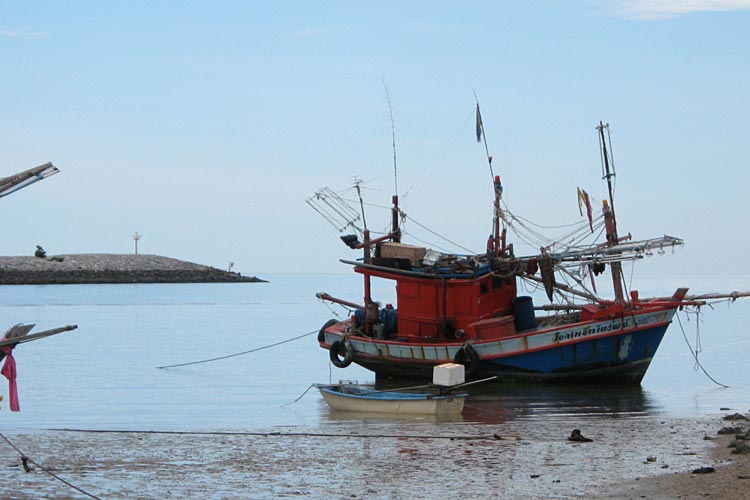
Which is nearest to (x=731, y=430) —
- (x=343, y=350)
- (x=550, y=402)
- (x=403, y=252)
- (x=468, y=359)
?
(x=550, y=402)

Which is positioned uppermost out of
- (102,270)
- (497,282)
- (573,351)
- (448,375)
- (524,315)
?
(102,270)

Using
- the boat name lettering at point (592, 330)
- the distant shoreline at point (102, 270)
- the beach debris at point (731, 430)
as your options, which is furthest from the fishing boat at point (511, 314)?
the distant shoreline at point (102, 270)

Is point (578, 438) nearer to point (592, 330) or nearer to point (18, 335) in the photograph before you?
point (592, 330)

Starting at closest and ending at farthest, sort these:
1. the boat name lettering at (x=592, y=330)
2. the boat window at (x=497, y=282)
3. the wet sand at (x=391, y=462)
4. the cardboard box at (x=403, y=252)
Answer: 1. the wet sand at (x=391, y=462)
2. the boat name lettering at (x=592, y=330)
3. the boat window at (x=497, y=282)
4. the cardboard box at (x=403, y=252)

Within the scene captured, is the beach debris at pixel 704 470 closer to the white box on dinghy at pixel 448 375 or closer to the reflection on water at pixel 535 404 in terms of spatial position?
the reflection on water at pixel 535 404

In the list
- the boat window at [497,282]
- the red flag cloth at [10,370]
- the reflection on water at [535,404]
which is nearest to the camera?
the red flag cloth at [10,370]

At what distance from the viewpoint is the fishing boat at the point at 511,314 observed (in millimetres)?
25500

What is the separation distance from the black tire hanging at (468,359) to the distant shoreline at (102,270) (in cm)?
10675

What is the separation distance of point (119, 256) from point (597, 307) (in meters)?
125

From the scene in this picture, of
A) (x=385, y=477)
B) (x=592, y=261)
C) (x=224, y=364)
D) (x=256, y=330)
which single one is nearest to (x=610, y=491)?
(x=385, y=477)

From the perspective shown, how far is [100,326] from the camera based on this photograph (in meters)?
68.1

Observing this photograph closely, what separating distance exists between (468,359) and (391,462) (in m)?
10.3

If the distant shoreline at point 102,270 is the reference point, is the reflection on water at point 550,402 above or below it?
below

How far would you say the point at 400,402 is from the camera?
69.1ft
